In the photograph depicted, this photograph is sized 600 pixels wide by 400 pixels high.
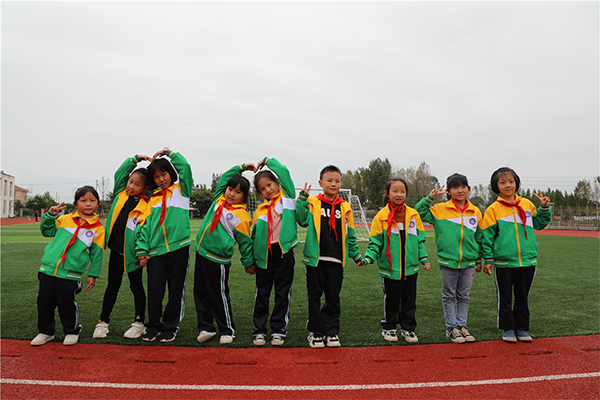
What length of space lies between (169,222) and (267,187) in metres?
1.04

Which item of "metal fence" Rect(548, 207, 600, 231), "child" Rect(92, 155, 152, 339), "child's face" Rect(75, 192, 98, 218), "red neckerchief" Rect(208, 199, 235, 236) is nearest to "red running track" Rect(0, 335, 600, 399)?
"child" Rect(92, 155, 152, 339)

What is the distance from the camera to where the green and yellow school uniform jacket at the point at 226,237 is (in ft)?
11.6

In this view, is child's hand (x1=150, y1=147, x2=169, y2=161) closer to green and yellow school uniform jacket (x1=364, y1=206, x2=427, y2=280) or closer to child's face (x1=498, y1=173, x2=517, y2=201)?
green and yellow school uniform jacket (x1=364, y1=206, x2=427, y2=280)

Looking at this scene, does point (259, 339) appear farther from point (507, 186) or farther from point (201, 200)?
point (201, 200)

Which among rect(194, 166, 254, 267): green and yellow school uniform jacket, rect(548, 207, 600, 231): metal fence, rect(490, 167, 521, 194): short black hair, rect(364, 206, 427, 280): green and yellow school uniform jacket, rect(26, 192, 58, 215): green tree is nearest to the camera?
rect(194, 166, 254, 267): green and yellow school uniform jacket

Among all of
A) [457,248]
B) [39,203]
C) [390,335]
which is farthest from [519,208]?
[39,203]

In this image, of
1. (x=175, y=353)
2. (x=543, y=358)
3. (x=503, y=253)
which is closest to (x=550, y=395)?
(x=543, y=358)

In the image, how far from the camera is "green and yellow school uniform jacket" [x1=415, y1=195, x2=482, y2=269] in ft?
11.9

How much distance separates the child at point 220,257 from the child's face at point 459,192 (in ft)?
7.12

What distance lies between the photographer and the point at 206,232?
359 centimetres

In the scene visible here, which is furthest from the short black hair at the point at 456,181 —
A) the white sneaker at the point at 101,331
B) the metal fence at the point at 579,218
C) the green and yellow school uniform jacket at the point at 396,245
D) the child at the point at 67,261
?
the metal fence at the point at 579,218

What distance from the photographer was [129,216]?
3689 millimetres

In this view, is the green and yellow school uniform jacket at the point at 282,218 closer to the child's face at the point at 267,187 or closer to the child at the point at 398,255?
the child's face at the point at 267,187

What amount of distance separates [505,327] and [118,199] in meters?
4.25
